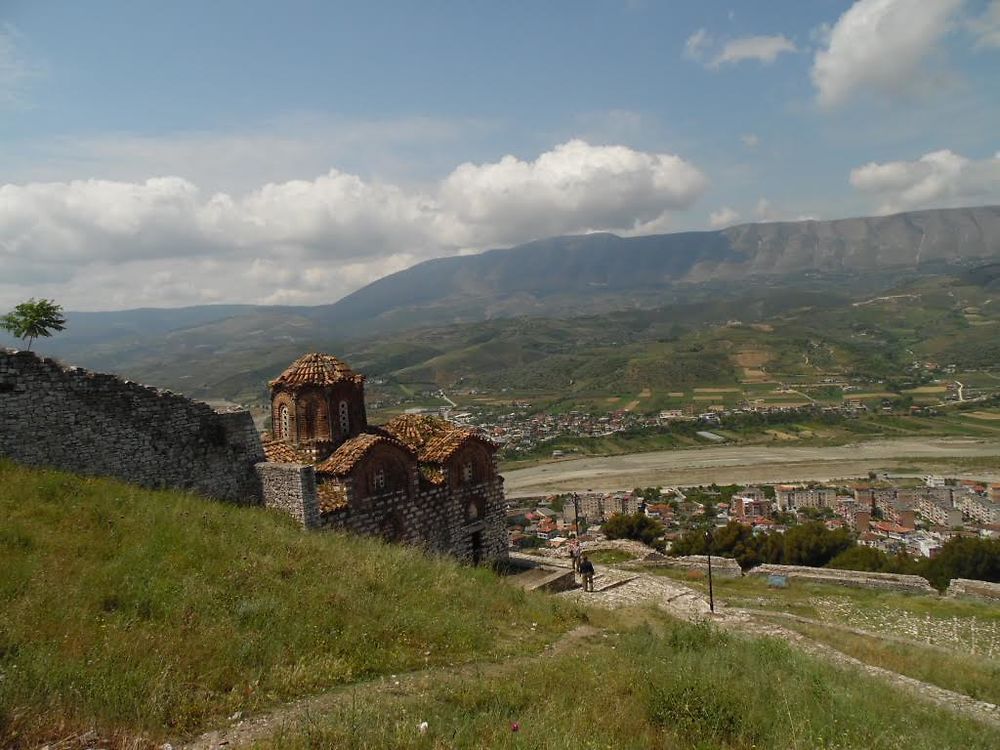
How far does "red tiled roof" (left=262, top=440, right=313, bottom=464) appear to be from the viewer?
14.1 metres

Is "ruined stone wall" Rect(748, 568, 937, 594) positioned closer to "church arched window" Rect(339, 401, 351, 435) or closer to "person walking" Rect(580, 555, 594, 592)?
"person walking" Rect(580, 555, 594, 592)

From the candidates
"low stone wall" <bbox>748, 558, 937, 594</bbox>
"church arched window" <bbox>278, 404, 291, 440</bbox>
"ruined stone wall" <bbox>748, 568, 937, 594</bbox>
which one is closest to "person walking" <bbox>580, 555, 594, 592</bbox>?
"church arched window" <bbox>278, 404, 291, 440</bbox>

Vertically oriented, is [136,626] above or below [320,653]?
above

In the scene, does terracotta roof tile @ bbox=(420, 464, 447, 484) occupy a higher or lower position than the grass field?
higher

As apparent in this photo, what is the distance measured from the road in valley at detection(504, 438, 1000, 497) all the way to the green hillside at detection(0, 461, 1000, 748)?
180 feet

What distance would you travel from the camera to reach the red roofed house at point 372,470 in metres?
13.4

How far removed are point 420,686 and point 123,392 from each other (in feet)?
26.9

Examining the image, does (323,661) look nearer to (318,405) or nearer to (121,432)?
(121,432)

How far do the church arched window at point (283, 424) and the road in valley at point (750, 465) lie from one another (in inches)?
1920

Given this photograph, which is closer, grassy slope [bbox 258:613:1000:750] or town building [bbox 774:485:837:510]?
grassy slope [bbox 258:613:1000:750]

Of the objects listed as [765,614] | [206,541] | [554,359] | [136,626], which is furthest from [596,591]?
→ [554,359]

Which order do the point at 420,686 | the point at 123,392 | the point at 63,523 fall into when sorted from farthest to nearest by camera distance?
the point at 123,392, the point at 63,523, the point at 420,686

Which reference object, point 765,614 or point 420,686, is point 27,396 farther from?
point 765,614

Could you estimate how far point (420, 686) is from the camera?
6461 mm
